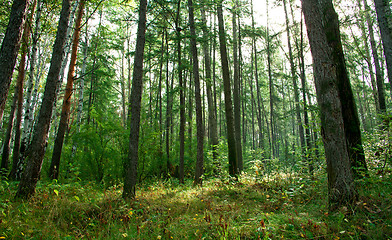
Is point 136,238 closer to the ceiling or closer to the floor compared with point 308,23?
closer to the floor

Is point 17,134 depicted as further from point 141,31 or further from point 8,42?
point 141,31

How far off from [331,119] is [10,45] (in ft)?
19.8

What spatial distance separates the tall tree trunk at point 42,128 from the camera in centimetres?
443

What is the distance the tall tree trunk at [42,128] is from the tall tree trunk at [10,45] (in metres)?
0.79

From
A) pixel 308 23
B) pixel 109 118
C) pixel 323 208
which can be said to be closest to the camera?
pixel 323 208

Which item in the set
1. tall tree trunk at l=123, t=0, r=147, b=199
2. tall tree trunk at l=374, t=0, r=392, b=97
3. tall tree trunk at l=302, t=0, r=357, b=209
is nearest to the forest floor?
tall tree trunk at l=302, t=0, r=357, b=209

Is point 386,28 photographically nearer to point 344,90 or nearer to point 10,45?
point 344,90

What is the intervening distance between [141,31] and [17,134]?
27.5ft

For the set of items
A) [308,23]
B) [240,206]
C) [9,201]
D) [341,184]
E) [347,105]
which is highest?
[308,23]

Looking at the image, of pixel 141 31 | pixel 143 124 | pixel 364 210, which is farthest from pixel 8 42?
pixel 364 210

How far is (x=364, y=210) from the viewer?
10.2ft

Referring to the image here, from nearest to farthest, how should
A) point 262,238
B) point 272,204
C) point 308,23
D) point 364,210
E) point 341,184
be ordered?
point 262,238
point 364,210
point 341,184
point 308,23
point 272,204

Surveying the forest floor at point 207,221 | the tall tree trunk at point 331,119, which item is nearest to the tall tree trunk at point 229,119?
the forest floor at point 207,221

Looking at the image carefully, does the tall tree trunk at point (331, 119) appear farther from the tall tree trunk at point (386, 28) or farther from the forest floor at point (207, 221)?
the tall tree trunk at point (386, 28)
